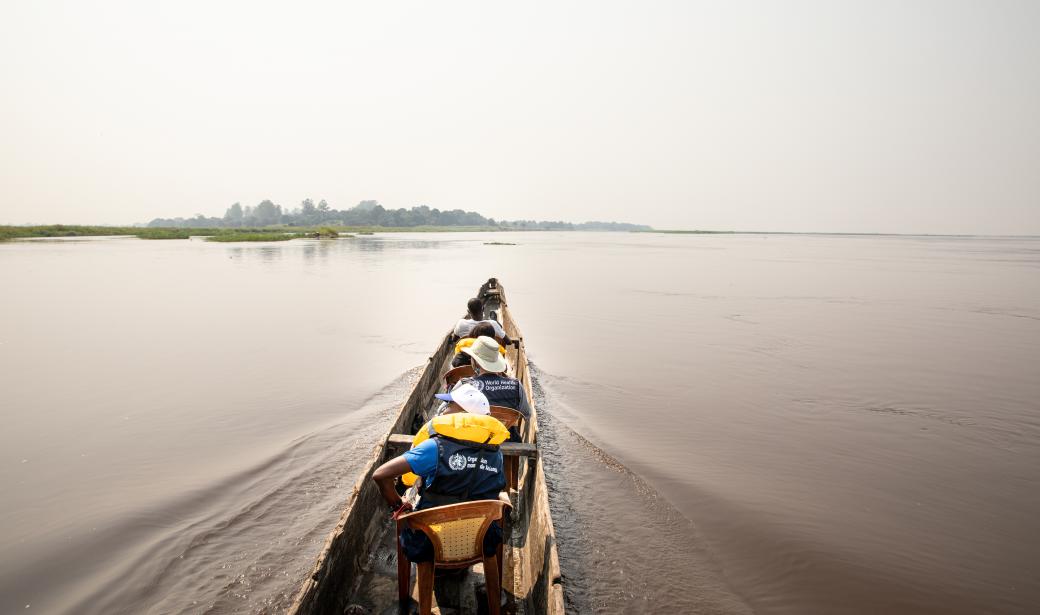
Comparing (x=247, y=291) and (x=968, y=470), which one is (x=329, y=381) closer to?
(x=968, y=470)

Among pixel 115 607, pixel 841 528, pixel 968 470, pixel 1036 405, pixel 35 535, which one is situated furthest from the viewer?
pixel 1036 405

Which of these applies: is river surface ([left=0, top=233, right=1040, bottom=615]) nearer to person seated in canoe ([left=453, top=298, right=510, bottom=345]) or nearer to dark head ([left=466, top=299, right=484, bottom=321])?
person seated in canoe ([left=453, top=298, right=510, bottom=345])

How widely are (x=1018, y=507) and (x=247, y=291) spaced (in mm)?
25064

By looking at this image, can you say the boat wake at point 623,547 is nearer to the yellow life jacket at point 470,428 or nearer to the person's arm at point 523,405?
the person's arm at point 523,405

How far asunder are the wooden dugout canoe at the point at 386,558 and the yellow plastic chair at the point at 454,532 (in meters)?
0.55

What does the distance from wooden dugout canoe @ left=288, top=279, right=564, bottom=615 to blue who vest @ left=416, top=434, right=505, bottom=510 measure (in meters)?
0.76

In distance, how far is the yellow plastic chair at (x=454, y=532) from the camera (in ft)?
10.0

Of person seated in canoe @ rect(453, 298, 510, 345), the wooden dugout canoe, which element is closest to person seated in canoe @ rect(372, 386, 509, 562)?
the wooden dugout canoe

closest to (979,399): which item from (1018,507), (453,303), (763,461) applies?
(1018,507)

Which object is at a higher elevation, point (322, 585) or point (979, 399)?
point (322, 585)

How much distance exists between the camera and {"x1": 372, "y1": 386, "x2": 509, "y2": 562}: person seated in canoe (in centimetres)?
313

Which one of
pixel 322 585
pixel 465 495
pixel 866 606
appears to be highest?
pixel 465 495

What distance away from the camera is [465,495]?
3.24 m

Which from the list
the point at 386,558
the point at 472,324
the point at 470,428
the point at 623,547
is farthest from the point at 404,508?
the point at 472,324
